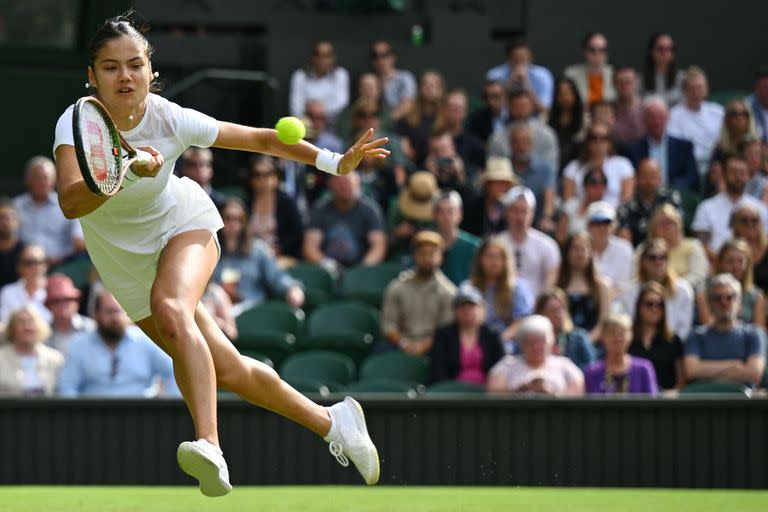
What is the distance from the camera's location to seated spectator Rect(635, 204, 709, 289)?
33.6 ft

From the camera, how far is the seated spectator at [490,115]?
39.5 feet

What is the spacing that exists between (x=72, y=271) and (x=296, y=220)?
1.71 metres

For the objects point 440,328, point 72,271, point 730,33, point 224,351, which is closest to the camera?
point 224,351

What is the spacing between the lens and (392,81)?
1252 centimetres

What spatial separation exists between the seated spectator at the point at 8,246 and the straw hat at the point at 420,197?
2878 mm

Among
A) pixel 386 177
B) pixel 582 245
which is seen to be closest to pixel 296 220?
pixel 386 177

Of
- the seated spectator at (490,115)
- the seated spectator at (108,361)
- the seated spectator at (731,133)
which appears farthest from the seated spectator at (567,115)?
the seated spectator at (108,361)

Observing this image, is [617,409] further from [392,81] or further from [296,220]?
[392,81]

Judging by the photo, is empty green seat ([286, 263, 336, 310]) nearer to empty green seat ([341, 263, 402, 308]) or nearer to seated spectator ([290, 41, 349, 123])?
empty green seat ([341, 263, 402, 308])

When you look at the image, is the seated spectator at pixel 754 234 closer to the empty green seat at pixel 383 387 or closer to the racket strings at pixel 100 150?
the empty green seat at pixel 383 387

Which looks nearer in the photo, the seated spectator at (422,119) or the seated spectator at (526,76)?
the seated spectator at (422,119)

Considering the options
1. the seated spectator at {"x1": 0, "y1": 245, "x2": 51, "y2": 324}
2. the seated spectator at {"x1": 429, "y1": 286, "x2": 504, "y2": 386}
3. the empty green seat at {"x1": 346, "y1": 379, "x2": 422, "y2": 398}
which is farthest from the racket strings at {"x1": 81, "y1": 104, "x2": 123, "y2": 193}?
the seated spectator at {"x1": 0, "y1": 245, "x2": 51, "y2": 324}

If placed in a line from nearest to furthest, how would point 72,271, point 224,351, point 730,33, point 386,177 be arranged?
point 224,351
point 72,271
point 386,177
point 730,33

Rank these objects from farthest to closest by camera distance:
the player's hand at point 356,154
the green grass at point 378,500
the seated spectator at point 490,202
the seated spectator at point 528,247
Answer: the seated spectator at point 490,202, the seated spectator at point 528,247, the green grass at point 378,500, the player's hand at point 356,154
